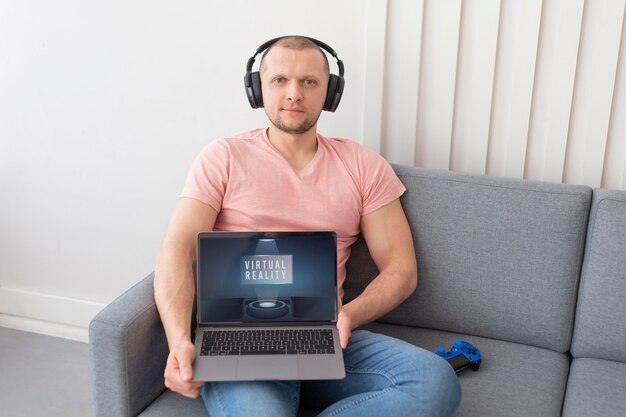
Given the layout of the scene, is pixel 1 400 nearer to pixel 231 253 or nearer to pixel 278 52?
pixel 231 253

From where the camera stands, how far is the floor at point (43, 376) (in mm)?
2111

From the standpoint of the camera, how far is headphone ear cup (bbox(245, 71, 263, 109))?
1.80m

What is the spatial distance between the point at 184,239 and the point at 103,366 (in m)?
0.34

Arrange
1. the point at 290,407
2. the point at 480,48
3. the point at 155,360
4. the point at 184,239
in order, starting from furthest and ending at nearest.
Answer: the point at 480,48 → the point at 184,239 → the point at 155,360 → the point at 290,407

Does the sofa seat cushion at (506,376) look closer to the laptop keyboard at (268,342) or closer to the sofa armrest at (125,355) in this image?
the laptop keyboard at (268,342)

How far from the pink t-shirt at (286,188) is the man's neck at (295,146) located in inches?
0.7

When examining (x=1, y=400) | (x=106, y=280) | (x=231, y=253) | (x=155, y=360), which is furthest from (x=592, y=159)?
(x=1, y=400)

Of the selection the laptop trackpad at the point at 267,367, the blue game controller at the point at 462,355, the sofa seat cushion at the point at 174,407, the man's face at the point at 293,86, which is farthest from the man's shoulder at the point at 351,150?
the sofa seat cushion at the point at 174,407

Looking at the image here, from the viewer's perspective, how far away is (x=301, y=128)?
5.78ft

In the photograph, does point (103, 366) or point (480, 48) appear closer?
point (103, 366)

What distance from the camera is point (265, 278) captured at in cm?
152

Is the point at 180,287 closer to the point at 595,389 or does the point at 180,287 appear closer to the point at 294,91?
the point at 294,91

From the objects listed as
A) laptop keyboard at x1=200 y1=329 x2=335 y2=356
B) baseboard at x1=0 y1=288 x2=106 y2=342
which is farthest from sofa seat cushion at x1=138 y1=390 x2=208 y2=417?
baseboard at x1=0 y1=288 x2=106 y2=342

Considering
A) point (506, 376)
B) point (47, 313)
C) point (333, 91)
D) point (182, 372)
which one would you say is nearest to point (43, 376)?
point (47, 313)
